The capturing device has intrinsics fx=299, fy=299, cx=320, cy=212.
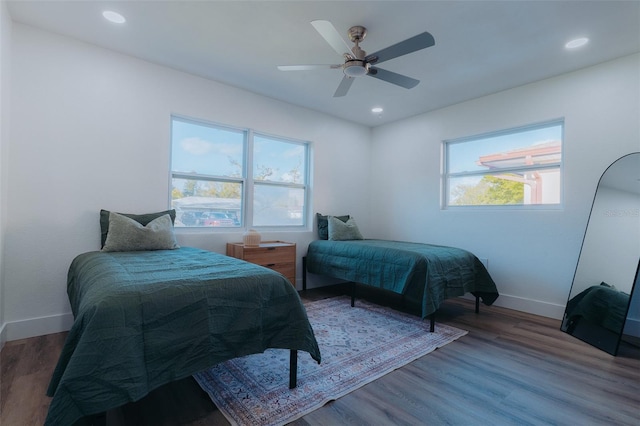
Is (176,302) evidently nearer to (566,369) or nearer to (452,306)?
(566,369)

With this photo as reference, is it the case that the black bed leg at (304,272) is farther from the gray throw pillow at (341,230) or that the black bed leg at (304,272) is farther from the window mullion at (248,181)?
the window mullion at (248,181)

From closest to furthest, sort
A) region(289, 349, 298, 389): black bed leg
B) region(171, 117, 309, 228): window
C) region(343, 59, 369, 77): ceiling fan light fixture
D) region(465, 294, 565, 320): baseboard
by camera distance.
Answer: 1. region(289, 349, 298, 389): black bed leg
2. region(343, 59, 369, 77): ceiling fan light fixture
3. region(465, 294, 565, 320): baseboard
4. region(171, 117, 309, 228): window

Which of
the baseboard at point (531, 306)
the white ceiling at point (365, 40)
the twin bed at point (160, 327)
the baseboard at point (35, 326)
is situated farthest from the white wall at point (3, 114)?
the baseboard at point (531, 306)

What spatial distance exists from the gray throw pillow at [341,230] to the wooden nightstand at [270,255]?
0.74 metres

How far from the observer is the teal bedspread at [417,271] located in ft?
9.21

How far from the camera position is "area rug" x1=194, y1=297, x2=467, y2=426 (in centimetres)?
167

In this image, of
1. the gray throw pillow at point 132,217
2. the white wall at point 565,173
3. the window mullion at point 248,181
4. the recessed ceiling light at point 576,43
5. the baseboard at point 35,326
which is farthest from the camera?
the window mullion at point 248,181

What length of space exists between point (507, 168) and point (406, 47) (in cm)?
241

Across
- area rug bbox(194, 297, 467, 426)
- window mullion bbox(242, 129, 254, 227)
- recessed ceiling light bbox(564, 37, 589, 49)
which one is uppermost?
recessed ceiling light bbox(564, 37, 589, 49)

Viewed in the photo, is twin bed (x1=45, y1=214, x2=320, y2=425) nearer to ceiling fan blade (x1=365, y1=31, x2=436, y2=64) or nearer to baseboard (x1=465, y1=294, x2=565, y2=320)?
ceiling fan blade (x1=365, y1=31, x2=436, y2=64)

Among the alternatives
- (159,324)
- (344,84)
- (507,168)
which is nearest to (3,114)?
(159,324)

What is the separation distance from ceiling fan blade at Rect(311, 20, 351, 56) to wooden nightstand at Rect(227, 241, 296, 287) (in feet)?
7.17

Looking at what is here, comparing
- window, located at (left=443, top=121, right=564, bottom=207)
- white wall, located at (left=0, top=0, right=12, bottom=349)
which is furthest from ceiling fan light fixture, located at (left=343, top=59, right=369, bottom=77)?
white wall, located at (left=0, top=0, right=12, bottom=349)

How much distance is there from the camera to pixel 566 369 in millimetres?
2152
